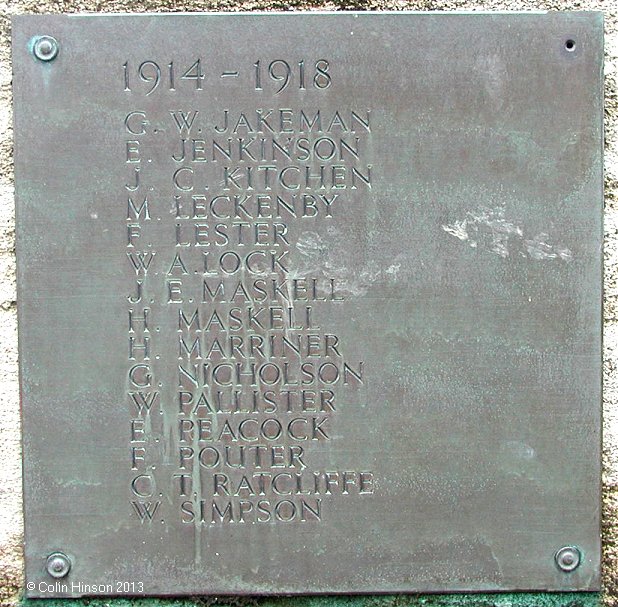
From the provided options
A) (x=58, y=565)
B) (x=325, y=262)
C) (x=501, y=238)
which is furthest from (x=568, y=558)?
(x=58, y=565)

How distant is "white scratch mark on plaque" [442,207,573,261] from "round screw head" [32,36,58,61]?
0.99 m

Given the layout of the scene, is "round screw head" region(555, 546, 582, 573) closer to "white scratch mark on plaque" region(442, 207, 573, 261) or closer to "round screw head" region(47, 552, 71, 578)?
"white scratch mark on plaque" region(442, 207, 573, 261)

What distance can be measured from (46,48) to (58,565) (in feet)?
3.93

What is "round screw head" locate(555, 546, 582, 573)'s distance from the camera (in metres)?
1.89

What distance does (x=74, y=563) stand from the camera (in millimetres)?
1881

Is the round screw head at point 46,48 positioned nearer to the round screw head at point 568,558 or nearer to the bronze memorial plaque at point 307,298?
the bronze memorial plaque at point 307,298

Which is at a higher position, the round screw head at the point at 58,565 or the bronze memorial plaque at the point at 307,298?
the bronze memorial plaque at the point at 307,298

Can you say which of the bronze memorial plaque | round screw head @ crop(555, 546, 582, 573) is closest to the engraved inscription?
the bronze memorial plaque

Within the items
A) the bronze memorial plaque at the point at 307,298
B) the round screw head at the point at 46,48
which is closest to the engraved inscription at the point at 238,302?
the bronze memorial plaque at the point at 307,298

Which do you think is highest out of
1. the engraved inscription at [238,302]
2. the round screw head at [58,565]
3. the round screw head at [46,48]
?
the round screw head at [46,48]

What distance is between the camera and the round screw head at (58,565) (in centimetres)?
188

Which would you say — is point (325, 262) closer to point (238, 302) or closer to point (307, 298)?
point (307, 298)

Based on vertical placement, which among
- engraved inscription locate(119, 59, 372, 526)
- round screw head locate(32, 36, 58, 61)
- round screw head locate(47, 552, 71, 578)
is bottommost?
round screw head locate(47, 552, 71, 578)

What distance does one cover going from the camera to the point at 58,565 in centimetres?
188
